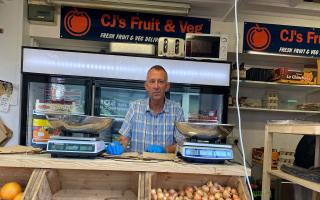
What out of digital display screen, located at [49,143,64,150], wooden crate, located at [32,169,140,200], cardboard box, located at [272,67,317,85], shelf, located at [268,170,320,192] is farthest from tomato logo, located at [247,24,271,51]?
digital display screen, located at [49,143,64,150]

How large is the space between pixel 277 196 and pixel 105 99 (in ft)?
6.66

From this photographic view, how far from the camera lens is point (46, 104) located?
10.3ft

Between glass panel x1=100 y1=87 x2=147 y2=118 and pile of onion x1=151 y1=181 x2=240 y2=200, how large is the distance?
2198 millimetres

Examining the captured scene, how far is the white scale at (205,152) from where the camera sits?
1268 millimetres

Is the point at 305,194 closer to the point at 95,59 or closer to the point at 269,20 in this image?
the point at 95,59

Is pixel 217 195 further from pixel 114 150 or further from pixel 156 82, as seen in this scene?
pixel 156 82

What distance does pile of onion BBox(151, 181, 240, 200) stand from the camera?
1198 millimetres

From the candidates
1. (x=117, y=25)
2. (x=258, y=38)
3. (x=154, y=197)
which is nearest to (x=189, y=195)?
(x=154, y=197)

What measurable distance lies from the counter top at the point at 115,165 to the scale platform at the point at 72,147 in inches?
1.1

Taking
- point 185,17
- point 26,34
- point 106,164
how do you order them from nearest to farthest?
point 106,164
point 26,34
point 185,17

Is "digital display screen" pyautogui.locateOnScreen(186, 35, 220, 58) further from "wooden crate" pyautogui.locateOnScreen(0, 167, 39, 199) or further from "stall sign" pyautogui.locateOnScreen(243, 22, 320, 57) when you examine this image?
"wooden crate" pyautogui.locateOnScreen(0, 167, 39, 199)

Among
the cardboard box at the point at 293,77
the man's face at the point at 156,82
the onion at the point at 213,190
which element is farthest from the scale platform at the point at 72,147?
the cardboard box at the point at 293,77

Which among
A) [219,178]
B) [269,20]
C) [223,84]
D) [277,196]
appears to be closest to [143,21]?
[223,84]

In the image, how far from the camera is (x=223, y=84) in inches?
124
